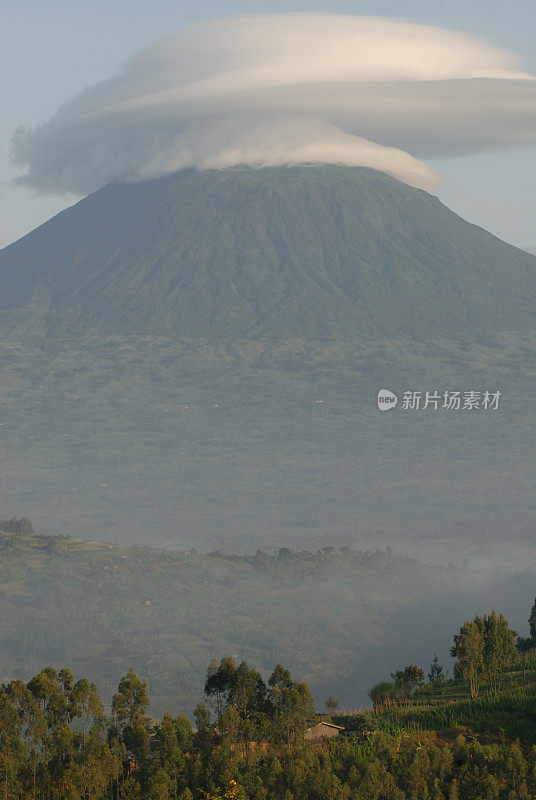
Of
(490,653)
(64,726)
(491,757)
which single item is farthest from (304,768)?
(490,653)

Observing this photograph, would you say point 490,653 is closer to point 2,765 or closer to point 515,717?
point 515,717

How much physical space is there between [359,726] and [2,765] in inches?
808

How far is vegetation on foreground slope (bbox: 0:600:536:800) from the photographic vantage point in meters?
50.8

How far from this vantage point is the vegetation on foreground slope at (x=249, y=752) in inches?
2002

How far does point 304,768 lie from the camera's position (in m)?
51.6

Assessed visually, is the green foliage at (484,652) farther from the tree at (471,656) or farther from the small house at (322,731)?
the small house at (322,731)

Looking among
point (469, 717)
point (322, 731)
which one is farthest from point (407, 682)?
point (469, 717)

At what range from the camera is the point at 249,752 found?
5788 centimetres

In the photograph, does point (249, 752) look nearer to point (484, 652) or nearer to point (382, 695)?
point (382, 695)

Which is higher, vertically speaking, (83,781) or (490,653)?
(490,653)

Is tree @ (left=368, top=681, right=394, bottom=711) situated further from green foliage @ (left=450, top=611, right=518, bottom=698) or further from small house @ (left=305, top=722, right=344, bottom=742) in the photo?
small house @ (left=305, top=722, right=344, bottom=742)

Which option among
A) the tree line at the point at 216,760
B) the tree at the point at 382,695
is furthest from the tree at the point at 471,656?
the tree line at the point at 216,760

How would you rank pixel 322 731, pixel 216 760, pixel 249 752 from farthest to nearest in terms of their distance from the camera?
pixel 322 731 → pixel 249 752 → pixel 216 760

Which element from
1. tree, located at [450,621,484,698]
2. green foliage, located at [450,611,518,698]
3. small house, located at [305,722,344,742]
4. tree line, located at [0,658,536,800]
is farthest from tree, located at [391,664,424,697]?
tree line, located at [0,658,536,800]
